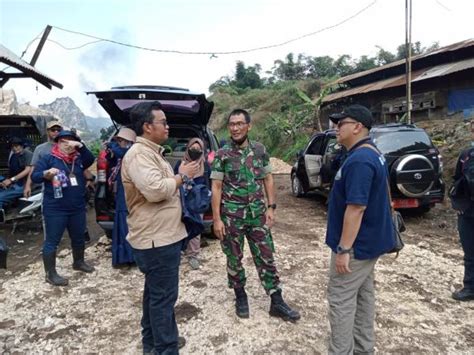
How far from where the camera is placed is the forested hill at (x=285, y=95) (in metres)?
19.7

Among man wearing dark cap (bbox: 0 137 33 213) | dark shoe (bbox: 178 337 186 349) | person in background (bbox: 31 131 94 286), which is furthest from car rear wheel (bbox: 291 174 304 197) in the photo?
dark shoe (bbox: 178 337 186 349)

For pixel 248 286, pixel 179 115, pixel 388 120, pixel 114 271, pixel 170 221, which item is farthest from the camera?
Answer: pixel 388 120

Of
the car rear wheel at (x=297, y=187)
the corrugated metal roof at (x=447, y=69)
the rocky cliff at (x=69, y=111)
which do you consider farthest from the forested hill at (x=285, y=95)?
the rocky cliff at (x=69, y=111)

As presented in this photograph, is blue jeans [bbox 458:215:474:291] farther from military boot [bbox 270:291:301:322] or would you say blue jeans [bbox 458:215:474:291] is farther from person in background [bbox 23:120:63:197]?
person in background [bbox 23:120:63:197]

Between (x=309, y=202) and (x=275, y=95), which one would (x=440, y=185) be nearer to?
(x=309, y=202)

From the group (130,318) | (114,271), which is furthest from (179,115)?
A: (130,318)

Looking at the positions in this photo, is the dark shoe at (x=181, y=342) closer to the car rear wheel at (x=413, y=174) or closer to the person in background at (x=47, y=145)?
the person in background at (x=47, y=145)

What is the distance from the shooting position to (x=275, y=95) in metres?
27.0

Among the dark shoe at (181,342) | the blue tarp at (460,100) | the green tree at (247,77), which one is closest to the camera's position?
the dark shoe at (181,342)

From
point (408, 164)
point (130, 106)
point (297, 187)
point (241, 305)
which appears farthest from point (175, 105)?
point (297, 187)

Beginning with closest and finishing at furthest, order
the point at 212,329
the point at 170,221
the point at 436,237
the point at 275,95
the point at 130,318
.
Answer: the point at 170,221, the point at 212,329, the point at 130,318, the point at 436,237, the point at 275,95

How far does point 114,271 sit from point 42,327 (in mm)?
1208

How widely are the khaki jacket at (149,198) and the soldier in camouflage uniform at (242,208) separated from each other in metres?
0.73

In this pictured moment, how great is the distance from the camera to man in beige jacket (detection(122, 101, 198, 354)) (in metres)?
2.15
